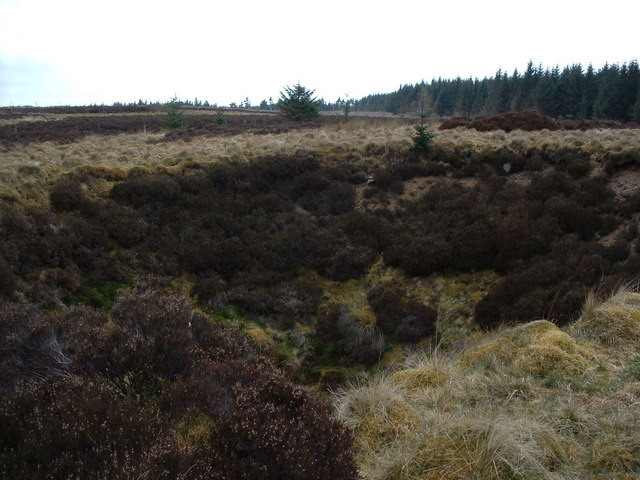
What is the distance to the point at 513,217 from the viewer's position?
1097 centimetres

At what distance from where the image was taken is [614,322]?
5363mm

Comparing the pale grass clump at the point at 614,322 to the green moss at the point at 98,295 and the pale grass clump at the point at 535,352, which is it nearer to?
the pale grass clump at the point at 535,352

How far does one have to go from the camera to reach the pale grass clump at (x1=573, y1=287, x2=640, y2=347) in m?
5.14

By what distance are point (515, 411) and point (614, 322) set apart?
99.3 inches

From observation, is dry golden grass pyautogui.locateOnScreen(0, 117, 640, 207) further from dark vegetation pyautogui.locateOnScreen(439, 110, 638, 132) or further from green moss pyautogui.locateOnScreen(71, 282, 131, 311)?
green moss pyautogui.locateOnScreen(71, 282, 131, 311)

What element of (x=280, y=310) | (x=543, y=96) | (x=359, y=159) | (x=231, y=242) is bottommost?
(x=280, y=310)

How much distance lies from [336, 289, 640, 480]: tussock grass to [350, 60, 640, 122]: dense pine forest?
1247 inches

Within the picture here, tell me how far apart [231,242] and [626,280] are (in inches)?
343

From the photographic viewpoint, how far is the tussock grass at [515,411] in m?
3.13

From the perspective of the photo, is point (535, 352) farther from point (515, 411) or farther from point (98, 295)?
point (98, 295)

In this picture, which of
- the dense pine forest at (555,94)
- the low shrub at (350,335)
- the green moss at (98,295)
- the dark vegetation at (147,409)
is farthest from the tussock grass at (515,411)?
the dense pine forest at (555,94)

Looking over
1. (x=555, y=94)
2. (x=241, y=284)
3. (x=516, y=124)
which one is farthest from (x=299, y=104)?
(x=555, y=94)

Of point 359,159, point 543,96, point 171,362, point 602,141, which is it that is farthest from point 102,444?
point 543,96

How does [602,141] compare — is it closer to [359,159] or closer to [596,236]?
[596,236]
